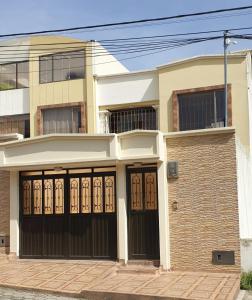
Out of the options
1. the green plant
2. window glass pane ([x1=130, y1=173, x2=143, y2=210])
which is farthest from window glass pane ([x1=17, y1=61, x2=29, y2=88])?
the green plant

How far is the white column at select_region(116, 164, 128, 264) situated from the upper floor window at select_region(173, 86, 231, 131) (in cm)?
817

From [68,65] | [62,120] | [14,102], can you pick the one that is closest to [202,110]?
[62,120]

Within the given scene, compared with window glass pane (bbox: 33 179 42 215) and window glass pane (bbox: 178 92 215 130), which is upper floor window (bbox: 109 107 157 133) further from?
window glass pane (bbox: 33 179 42 215)

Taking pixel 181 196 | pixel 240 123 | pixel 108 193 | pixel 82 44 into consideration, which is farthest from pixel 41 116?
pixel 181 196

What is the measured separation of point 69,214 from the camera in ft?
46.8

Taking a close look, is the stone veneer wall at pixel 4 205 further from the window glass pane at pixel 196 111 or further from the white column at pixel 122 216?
the window glass pane at pixel 196 111

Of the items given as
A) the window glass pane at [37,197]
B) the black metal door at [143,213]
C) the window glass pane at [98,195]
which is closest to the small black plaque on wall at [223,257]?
the black metal door at [143,213]

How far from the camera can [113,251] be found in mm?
→ 13570

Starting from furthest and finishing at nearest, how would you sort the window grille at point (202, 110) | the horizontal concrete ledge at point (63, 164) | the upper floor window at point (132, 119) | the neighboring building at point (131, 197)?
the upper floor window at point (132, 119)
the window grille at point (202, 110)
the horizontal concrete ledge at point (63, 164)
the neighboring building at point (131, 197)

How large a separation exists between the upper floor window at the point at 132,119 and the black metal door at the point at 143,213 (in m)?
9.34

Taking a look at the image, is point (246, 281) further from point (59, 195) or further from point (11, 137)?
point (11, 137)

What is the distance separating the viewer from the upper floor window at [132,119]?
2280 cm

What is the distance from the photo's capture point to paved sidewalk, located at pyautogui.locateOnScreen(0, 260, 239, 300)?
1038 centimetres

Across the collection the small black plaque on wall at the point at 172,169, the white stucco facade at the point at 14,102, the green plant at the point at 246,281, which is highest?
the white stucco facade at the point at 14,102
